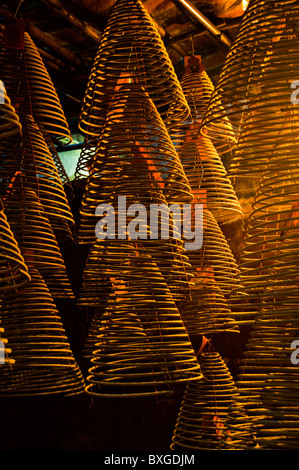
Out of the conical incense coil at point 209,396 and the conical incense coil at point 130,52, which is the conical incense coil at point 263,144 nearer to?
the conical incense coil at point 130,52

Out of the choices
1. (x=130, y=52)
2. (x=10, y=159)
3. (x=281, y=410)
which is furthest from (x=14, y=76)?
(x=281, y=410)

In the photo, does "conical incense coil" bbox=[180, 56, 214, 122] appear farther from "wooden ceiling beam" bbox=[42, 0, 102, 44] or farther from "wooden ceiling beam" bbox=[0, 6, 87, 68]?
"wooden ceiling beam" bbox=[0, 6, 87, 68]

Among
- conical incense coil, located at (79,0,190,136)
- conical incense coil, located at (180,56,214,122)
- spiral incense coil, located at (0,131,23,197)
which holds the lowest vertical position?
spiral incense coil, located at (0,131,23,197)

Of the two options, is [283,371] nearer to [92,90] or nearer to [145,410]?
[92,90]

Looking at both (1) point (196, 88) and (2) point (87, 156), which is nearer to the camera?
(1) point (196, 88)

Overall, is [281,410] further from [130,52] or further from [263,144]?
[130,52]

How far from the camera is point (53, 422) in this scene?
3.67 meters

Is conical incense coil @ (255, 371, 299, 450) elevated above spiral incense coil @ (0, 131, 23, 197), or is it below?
below

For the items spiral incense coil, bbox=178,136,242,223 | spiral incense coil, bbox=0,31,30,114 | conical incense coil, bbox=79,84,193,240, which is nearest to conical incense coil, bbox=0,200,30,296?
conical incense coil, bbox=79,84,193,240

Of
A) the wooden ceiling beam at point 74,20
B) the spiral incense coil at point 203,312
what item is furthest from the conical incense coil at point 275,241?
the wooden ceiling beam at point 74,20

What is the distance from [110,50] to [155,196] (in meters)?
0.58

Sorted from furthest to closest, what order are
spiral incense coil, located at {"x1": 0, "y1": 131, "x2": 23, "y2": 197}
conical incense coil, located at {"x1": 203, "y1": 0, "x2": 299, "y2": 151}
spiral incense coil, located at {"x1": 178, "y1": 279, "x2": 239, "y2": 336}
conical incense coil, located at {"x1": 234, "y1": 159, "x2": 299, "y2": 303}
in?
spiral incense coil, located at {"x1": 178, "y1": 279, "x2": 239, "y2": 336} < spiral incense coil, located at {"x1": 0, "y1": 131, "x2": 23, "y2": 197} < conical incense coil, located at {"x1": 203, "y1": 0, "x2": 299, "y2": 151} < conical incense coil, located at {"x1": 234, "y1": 159, "x2": 299, "y2": 303}

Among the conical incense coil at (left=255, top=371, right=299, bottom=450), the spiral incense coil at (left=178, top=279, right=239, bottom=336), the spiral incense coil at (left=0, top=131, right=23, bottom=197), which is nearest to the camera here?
the conical incense coil at (left=255, top=371, right=299, bottom=450)
